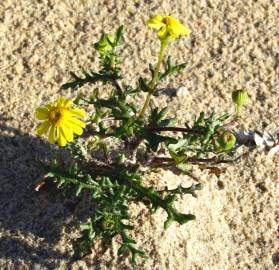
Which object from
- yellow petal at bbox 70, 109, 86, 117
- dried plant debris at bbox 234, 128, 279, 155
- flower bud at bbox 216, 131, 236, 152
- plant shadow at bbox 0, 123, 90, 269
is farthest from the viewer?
dried plant debris at bbox 234, 128, 279, 155

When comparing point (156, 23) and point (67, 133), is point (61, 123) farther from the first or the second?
point (156, 23)

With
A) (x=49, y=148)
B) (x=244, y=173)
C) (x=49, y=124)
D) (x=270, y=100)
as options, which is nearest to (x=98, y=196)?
(x=49, y=124)

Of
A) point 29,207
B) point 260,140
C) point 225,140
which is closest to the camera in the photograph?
point 225,140

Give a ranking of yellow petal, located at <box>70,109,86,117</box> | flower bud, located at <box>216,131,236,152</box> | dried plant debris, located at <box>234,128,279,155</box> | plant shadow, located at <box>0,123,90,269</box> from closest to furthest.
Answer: flower bud, located at <box>216,131,236,152</box>, yellow petal, located at <box>70,109,86,117</box>, plant shadow, located at <box>0,123,90,269</box>, dried plant debris, located at <box>234,128,279,155</box>

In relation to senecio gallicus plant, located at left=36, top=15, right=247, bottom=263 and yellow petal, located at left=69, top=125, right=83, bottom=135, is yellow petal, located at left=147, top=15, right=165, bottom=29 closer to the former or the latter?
senecio gallicus plant, located at left=36, top=15, right=247, bottom=263

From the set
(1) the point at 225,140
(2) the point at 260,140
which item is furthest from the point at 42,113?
(2) the point at 260,140

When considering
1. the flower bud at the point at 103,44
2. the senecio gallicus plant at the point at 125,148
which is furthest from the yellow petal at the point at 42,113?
Result: the flower bud at the point at 103,44

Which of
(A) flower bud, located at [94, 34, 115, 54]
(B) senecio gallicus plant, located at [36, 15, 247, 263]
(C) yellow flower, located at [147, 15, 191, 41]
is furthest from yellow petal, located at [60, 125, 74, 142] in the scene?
(C) yellow flower, located at [147, 15, 191, 41]

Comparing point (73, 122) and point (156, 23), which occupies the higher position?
point (156, 23)
